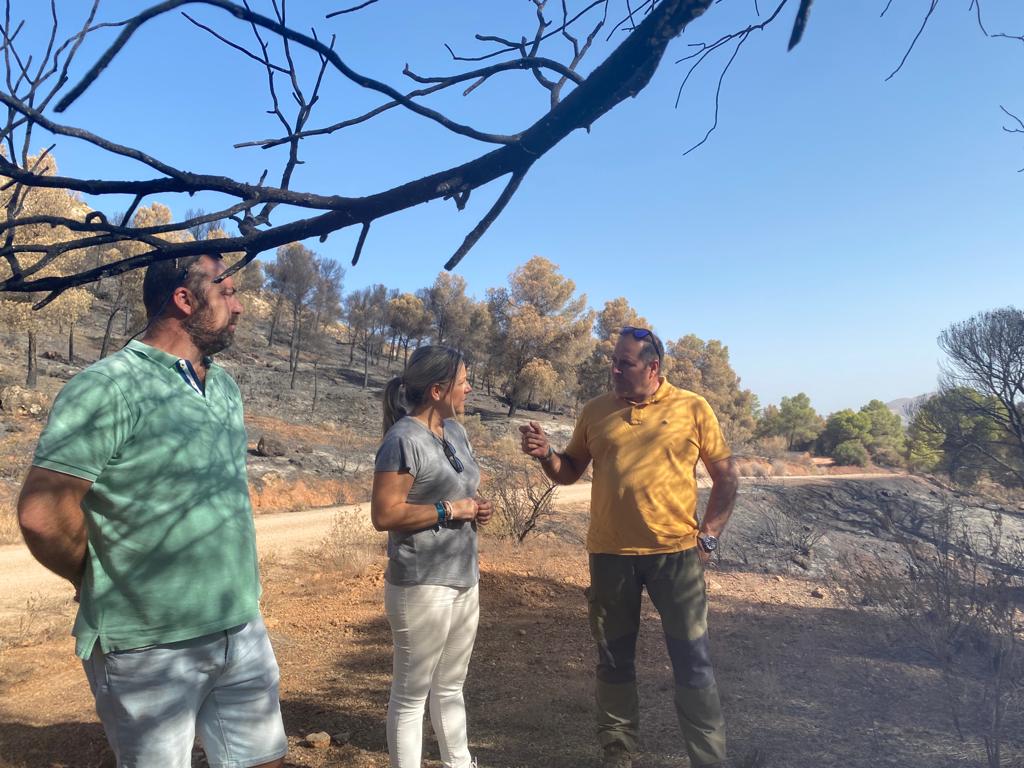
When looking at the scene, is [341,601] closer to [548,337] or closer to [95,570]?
[95,570]

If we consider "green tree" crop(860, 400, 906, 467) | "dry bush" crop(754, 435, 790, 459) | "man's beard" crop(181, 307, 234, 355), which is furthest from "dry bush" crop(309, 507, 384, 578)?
"green tree" crop(860, 400, 906, 467)

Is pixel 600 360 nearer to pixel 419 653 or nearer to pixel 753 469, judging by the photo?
pixel 753 469

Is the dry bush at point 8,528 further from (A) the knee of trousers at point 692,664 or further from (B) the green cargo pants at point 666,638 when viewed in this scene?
(A) the knee of trousers at point 692,664

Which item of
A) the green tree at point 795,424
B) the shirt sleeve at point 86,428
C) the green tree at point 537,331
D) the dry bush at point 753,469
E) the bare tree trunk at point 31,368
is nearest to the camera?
the shirt sleeve at point 86,428

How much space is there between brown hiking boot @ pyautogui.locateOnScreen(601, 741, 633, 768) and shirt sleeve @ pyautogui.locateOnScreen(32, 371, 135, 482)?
222 cm

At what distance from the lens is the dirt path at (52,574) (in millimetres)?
6613

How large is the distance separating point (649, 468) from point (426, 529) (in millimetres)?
961

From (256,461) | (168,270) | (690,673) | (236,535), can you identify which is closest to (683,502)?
(690,673)

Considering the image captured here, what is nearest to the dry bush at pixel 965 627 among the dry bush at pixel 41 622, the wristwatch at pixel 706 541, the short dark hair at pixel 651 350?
the wristwatch at pixel 706 541

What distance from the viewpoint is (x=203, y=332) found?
1793 millimetres

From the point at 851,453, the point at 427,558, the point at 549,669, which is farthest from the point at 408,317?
the point at 427,558

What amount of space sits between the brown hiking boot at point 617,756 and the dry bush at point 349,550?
4.64 metres

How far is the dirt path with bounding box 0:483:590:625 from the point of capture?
6.61m

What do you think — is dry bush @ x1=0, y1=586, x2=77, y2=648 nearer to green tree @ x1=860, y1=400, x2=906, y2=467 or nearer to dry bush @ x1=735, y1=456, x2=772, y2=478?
dry bush @ x1=735, y1=456, x2=772, y2=478
